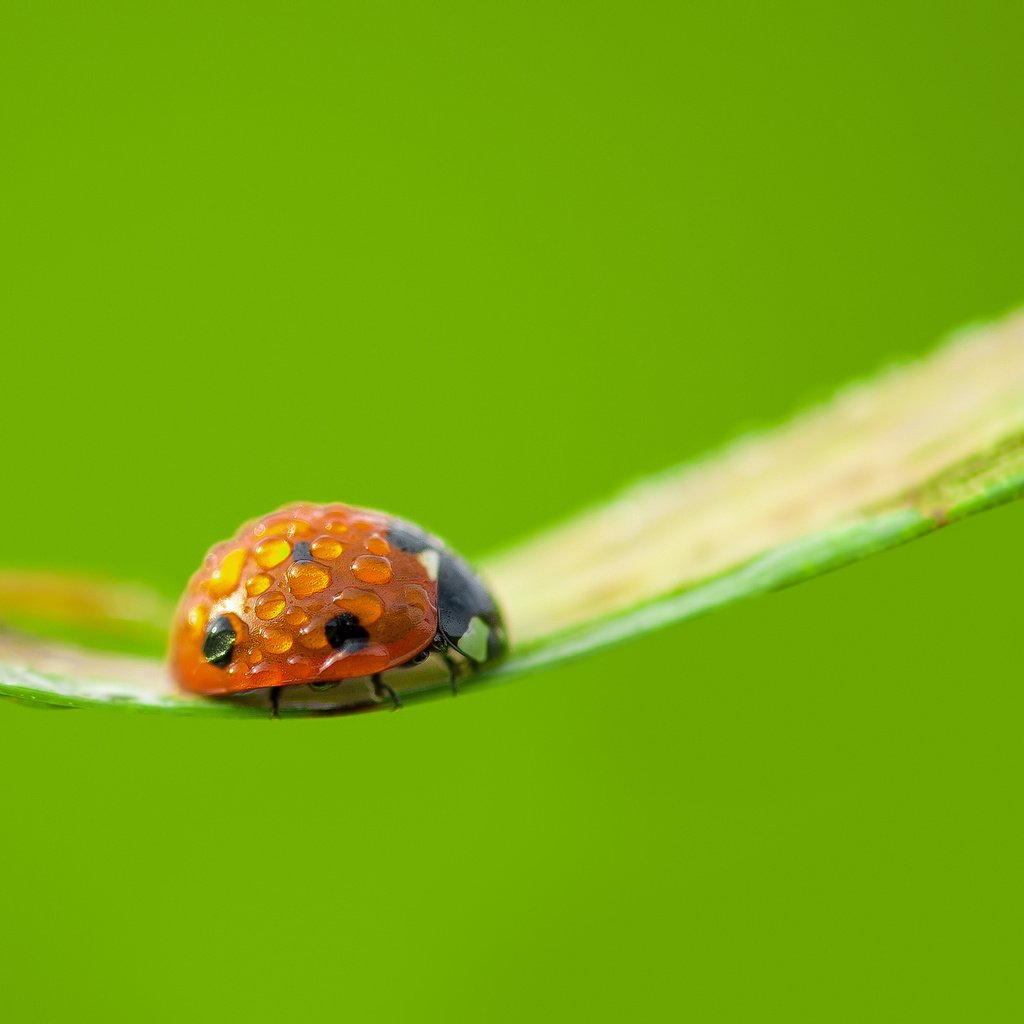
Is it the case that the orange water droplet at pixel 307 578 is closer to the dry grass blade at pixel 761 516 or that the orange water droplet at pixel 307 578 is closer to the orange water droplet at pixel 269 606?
the orange water droplet at pixel 269 606

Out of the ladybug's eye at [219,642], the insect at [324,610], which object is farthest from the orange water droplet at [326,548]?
the ladybug's eye at [219,642]

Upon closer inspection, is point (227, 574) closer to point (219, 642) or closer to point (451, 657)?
point (219, 642)

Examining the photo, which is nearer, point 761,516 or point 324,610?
point 761,516

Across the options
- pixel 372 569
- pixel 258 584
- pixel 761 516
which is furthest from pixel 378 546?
pixel 761 516

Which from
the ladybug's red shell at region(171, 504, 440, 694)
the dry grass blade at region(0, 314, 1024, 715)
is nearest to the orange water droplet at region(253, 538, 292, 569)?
the ladybug's red shell at region(171, 504, 440, 694)

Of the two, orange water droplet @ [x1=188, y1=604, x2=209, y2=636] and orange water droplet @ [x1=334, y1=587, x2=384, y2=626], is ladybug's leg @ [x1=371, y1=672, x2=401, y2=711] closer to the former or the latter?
orange water droplet @ [x1=334, y1=587, x2=384, y2=626]

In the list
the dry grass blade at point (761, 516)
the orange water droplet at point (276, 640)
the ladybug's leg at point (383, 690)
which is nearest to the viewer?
the dry grass blade at point (761, 516)
